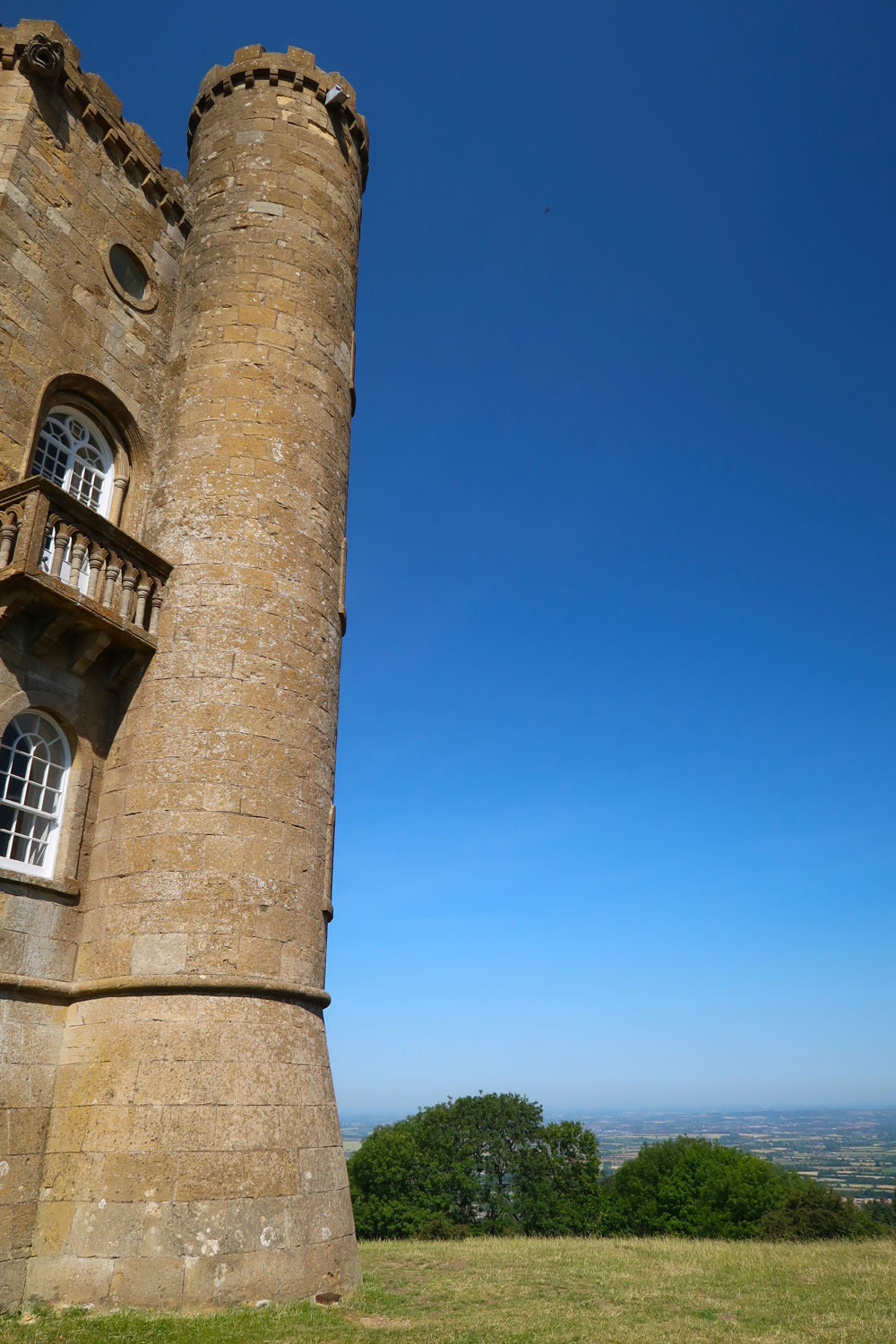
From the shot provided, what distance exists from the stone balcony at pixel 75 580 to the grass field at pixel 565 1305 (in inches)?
255

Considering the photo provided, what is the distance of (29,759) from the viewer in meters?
9.94

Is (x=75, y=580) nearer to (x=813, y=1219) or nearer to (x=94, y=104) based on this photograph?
(x=94, y=104)

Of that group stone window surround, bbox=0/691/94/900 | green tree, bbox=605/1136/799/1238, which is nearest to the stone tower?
stone window surround, bbox=0/691/94/900

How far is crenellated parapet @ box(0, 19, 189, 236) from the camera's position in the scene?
37.8 feet

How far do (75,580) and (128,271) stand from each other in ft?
18.3

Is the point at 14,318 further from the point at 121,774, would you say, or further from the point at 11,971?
the point at 11,971

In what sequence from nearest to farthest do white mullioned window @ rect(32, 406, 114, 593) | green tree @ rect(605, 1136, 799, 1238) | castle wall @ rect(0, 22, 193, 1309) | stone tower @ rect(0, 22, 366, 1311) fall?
stone tower @ rect(0, 22, 366, 1311)
castle wall @ rect(0, 22, 193, 1309)
white mullioned window @ rect(32, 406, 114, 593)
green tree @ rect(605, 1136, 799, 1238)

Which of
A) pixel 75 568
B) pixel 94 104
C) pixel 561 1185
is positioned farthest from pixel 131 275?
pixel 561 1185

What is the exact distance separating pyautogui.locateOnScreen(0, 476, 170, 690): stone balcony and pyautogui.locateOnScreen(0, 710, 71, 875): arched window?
2.79ft

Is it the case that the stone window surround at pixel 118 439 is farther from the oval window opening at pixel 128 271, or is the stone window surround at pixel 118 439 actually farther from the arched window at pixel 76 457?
the oval window opening at pixel 128 271

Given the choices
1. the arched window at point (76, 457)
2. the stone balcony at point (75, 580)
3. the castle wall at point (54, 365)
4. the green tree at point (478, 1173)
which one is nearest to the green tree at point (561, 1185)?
the green tree at point (478, 1173)

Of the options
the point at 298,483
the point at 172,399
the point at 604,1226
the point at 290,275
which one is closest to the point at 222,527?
the point at 298,483

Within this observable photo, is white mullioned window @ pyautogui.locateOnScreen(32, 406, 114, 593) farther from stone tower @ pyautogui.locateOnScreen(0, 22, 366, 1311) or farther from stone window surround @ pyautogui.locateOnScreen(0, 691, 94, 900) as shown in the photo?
stone window surround @ pyautogui.locateOnScreen(0, 691, 94, 900)

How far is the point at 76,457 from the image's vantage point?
460 inches
